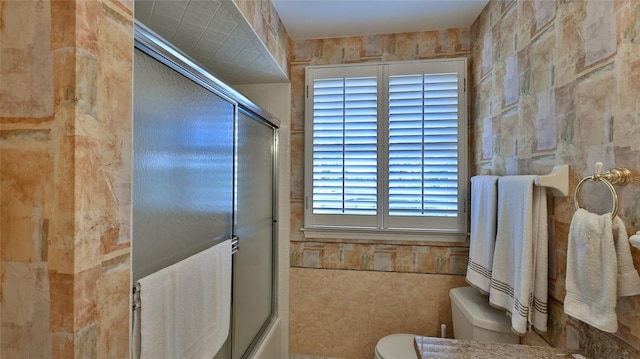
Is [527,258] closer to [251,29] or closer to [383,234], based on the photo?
[383,234]

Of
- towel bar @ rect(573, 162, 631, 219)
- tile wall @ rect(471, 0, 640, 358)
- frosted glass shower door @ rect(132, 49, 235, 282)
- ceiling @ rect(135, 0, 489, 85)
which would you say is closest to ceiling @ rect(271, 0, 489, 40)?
ceiling @ rect(135, 0, 489, 85)

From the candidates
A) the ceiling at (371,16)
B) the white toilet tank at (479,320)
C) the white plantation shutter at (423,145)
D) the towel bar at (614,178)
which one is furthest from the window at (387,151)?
the towel bar at (614,178)

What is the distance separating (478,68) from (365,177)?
0.94 meters

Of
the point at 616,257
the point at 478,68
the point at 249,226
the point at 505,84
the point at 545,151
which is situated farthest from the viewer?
the point at 478,68

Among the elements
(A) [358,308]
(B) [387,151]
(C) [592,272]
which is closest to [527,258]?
(C) [592,272]

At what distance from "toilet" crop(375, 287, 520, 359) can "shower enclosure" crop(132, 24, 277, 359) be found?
756mm

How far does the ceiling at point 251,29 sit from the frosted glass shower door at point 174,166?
14.1 inches

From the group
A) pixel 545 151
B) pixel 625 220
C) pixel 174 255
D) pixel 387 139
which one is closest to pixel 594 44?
pixel 545 151

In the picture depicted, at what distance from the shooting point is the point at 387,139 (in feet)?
6.40

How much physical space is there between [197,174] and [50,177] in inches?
21.8

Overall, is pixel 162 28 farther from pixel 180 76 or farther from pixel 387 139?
pixel 387 139

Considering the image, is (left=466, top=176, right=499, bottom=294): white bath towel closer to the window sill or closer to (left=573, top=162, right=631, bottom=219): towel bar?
the window sill

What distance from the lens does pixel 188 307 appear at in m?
0.96

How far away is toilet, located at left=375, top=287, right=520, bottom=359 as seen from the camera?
1353mm
